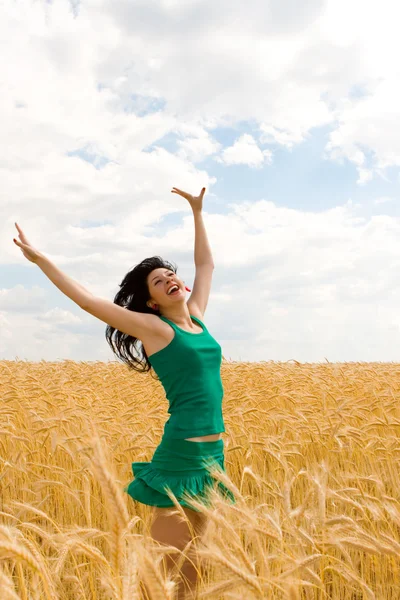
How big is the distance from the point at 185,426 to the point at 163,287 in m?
0.64

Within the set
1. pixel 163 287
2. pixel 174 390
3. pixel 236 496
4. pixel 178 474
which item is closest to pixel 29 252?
pixel 163 287

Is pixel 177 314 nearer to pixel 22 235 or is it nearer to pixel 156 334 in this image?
pixel 156 334

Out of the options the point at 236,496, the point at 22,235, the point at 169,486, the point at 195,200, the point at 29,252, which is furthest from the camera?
the point at 195,200

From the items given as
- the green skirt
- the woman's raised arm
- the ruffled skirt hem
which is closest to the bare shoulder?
the woman's raised arm

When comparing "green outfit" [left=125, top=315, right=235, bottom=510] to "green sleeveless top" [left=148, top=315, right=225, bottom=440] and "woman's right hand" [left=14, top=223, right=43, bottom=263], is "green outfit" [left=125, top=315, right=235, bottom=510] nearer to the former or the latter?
"green sleeveless top" [left=148, top=315, right=225, bottom=440]

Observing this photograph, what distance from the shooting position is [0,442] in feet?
13.1

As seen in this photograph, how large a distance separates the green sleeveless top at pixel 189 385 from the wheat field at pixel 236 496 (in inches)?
10.8

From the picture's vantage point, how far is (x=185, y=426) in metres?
2.23

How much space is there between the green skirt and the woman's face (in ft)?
2.00

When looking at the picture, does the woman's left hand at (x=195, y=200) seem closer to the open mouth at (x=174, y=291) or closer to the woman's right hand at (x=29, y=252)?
the open mouth at (x=174, y=291)

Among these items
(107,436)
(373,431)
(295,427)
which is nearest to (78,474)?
(107,436)

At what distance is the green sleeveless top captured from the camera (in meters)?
2.25

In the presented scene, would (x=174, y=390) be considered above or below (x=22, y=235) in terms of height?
below

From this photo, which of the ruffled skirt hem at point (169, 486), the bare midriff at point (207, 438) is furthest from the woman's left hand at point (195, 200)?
the ruffled skirt hem at point (169, 486)
